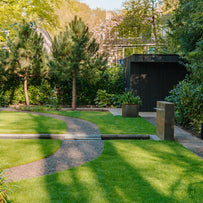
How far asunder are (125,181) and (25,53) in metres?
12.0

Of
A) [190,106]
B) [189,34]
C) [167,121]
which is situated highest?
[189,34]

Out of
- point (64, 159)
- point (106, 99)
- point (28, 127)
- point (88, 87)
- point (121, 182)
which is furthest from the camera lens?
point (88, 87)

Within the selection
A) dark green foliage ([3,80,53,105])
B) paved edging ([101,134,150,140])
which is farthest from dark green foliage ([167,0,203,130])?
Answer: dark green foliage ([3,80,53,105])

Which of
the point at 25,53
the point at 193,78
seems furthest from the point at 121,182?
the point at 25,53

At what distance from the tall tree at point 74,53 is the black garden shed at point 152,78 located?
181 cm

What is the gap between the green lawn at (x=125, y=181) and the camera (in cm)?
360

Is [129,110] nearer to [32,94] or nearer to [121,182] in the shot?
[32,94]

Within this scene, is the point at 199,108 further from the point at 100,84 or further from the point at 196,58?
the point at 100,84

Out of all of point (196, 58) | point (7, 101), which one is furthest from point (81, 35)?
point (196, 58)

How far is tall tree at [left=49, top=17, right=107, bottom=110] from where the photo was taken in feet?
44.4

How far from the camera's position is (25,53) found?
14617mm

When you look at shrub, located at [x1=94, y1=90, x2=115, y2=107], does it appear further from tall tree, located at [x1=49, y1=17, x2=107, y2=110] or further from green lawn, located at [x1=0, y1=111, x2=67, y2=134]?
green lawn, located at [x1=0, y1=111, x2=67, y2=134]

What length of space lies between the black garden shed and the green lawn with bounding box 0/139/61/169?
25.5 ft

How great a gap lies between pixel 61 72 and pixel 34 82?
9.92 feet
